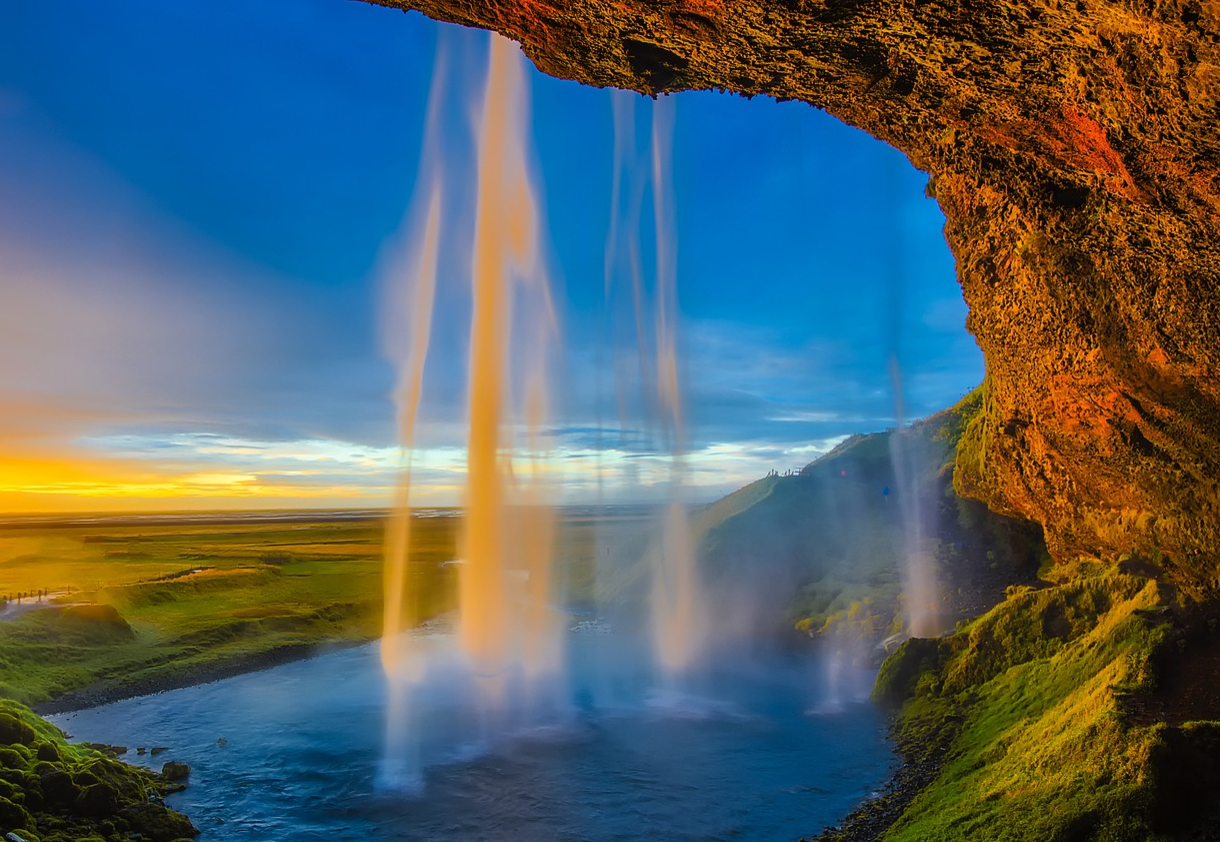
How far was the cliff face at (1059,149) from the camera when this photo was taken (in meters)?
8.72

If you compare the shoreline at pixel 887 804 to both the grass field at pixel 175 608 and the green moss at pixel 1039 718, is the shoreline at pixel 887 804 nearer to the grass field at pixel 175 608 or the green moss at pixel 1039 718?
the green moss at pixel 1039 718

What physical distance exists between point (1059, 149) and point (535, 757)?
81.0 ft

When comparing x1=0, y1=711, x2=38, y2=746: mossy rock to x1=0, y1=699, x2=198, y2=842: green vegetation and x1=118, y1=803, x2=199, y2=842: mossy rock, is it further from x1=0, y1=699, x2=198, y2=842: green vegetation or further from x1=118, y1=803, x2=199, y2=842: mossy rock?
x1=118, y1=803, x2=199, y2=842: mossy rock

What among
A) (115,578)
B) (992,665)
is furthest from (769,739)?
(115,578)

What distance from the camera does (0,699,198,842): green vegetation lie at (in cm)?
1762

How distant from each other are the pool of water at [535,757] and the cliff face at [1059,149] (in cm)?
1397

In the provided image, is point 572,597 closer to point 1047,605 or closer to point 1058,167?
point 1047,605

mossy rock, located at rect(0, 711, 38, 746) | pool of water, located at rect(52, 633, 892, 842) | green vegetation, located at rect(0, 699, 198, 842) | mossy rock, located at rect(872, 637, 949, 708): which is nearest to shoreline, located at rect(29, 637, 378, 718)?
pool of water, located at rect(52, 633, 892, 842)

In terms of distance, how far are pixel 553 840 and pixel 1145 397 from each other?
816 inches

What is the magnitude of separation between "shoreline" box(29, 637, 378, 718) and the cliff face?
131 ft

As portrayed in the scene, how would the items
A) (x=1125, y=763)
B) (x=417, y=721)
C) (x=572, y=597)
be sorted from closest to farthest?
(x=1125, y=763), (x=417, y=721), (x=572, y=597)

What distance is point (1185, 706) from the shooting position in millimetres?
16453

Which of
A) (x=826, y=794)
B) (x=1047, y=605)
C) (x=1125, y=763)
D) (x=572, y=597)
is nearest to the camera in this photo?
(x=1125, y=763)

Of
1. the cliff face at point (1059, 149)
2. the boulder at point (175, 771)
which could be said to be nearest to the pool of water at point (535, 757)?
the boulder at point (175, 771)
